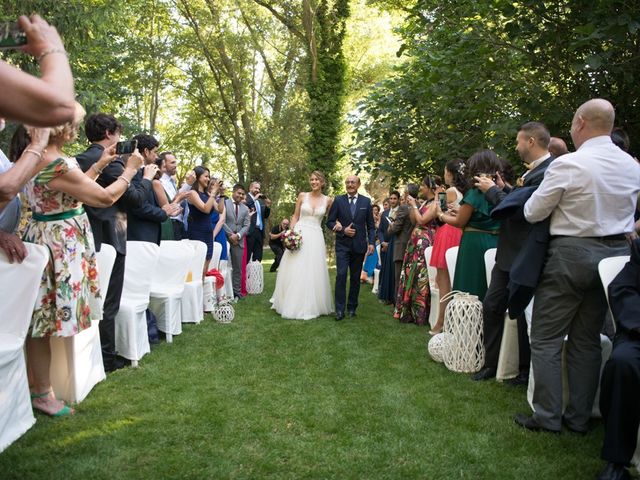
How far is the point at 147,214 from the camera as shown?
565 cm

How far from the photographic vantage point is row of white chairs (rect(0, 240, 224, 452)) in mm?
3295

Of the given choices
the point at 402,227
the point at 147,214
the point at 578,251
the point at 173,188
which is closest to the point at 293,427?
the point at 578,251

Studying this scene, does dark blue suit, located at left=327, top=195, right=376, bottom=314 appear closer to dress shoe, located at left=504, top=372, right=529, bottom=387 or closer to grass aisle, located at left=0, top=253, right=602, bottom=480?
grass aisle, located at left=0, top=253, right=602, bottom=480

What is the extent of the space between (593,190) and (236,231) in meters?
7.50

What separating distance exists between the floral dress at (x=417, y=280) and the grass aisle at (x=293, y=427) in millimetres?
1975

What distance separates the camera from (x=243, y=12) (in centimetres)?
2122

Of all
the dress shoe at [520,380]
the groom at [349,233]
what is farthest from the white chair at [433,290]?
the dress shoe at [520,380]

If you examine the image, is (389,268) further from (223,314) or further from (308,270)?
(223,314)

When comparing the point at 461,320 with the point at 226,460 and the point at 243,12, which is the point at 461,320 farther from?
the point at 243,12

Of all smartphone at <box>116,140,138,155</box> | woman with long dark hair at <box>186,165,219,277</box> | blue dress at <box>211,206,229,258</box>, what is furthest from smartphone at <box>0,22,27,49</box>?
blue dress at <box>211,206,229,258</box>

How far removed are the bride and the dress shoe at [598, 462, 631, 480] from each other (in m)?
5.47

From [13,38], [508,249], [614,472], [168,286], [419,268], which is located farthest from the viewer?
[419,268]

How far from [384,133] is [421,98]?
1.61 m

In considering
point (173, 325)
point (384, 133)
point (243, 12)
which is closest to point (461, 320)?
point (173, 325)
